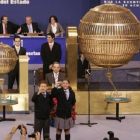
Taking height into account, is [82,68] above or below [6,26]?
below

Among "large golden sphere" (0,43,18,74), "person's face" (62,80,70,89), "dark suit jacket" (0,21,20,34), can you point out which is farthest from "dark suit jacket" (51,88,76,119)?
"dark suit jacket" (0,21,20,34)

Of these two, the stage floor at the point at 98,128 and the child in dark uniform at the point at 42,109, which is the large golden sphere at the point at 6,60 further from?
the child in dark uniform at the point at 42,109

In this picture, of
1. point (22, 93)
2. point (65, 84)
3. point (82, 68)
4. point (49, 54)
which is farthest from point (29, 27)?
point (65, 84)

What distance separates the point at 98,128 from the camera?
1130 cm

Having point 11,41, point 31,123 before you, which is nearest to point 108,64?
point 31,123

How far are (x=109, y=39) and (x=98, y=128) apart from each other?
6201 millimetres

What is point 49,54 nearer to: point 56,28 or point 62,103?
point 62,103

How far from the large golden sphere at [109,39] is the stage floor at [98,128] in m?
4.91

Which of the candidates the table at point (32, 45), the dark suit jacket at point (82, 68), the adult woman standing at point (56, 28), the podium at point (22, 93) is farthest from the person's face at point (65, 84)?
the adult woman standing at point (56, 28)

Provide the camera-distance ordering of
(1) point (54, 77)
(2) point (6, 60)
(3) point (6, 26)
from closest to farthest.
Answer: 1. (2) point (6, 60)
2. (1) point (54, 77)
3. (3) point (6, 26)

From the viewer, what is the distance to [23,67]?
12.4 metres

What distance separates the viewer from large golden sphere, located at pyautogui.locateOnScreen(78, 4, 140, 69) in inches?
200

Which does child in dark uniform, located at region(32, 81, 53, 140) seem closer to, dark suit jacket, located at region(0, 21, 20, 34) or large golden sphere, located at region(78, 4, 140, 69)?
large golden sphere, located at region(78, 4, 140, 69)

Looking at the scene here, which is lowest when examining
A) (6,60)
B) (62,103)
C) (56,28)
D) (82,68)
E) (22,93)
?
(22,93)
